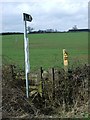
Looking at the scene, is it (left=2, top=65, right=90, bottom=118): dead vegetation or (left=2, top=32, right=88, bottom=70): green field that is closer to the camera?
(left=2, top=65, right=90, bottom=118): dead vegetation

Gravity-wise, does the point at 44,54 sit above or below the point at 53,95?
above

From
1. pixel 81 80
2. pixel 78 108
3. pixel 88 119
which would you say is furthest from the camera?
pixel 81 80

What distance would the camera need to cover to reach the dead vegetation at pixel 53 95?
7.97 meters

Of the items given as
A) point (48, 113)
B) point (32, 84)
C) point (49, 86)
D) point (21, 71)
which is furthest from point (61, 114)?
point (21, 71)

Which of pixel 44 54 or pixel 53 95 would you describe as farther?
pixel 44 54

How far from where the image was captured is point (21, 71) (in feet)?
32.6

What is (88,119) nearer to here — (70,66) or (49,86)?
(49,86)

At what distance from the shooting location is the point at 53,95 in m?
8.84

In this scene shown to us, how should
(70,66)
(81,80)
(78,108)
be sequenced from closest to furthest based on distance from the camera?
(78,108) < (81,80) < (70,66)

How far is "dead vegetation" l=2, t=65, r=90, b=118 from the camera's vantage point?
797 centimetres

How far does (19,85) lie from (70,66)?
157 centimetres

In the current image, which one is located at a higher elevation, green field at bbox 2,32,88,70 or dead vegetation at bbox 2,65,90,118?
green field at bbox 2,32,88,70

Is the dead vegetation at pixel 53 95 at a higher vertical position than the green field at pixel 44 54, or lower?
lower

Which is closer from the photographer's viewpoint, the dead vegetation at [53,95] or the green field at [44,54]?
the dead vegetation at [53,95]
